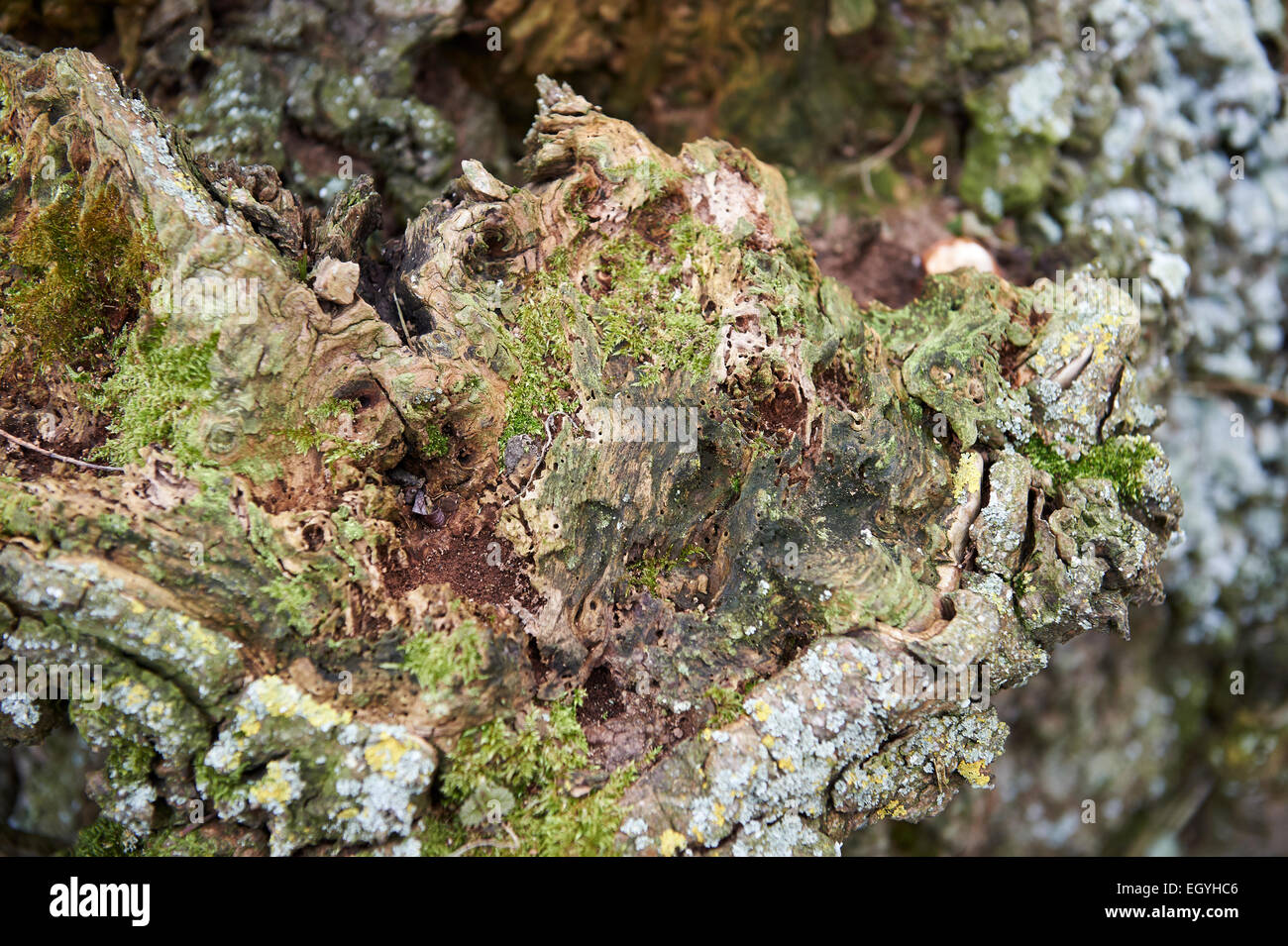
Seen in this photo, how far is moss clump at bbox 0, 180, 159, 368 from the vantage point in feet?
9.04

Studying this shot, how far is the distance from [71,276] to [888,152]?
4169mm

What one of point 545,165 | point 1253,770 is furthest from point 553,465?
point 1253,770

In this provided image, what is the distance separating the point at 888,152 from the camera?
485 cm

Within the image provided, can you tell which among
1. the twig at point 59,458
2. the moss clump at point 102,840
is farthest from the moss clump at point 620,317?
the moss clump at point 102,840

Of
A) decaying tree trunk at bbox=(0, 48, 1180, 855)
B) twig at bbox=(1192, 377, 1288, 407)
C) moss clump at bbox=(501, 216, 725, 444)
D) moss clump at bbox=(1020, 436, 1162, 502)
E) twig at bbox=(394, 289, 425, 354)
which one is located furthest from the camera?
twig at bbox=(1192, 377, 1288, 407)

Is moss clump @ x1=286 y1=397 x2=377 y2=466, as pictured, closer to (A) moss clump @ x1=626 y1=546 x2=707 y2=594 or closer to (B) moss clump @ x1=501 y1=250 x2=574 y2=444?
(B) moss clump @ x1=501 y1=250 x2=574 y2=444

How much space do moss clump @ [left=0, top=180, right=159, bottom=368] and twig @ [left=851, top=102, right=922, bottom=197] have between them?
3.78 m

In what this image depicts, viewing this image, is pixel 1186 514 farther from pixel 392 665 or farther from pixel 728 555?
pixel 392 665

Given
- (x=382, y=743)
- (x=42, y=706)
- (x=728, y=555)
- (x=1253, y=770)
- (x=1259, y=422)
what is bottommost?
(x=1253, y=770)

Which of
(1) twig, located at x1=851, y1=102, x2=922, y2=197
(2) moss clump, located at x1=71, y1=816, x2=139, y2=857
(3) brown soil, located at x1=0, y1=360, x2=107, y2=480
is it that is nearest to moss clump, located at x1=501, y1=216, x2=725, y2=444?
(3) brown soil, located at x1=0, y1=360, x2=107, y2=480

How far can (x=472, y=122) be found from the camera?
14.5ft

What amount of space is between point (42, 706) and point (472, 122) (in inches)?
133

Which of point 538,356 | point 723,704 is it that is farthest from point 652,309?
point 723,704

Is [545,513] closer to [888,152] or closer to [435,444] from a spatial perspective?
[435,444]
